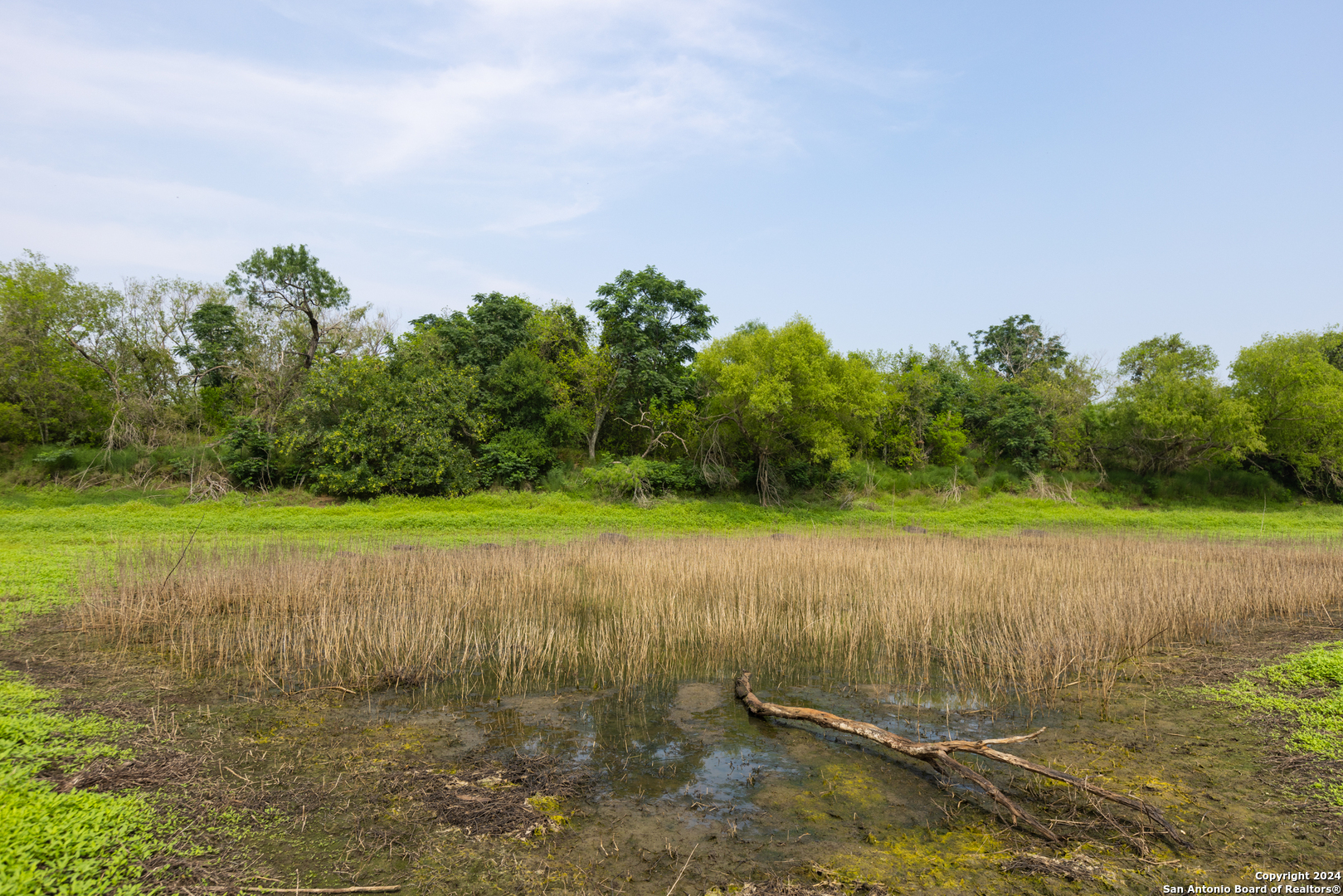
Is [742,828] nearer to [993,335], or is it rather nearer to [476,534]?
[476,534]

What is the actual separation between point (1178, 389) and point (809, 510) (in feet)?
56.9

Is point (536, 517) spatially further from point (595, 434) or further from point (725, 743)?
point (725, 743)

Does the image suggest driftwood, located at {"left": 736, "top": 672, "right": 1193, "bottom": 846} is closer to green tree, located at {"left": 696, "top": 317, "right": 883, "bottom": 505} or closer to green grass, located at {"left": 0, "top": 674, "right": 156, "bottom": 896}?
green grass, located at {"left": 0, "top": 674, "right": 156, "bottom": 896}

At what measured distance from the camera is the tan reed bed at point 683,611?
24.9 feet

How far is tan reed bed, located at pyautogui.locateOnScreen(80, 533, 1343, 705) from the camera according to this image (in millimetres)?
7586

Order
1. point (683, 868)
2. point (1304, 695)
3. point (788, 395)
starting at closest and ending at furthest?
1. point (683, 868)
2. point (1304, 695)
3. point (788, 395)

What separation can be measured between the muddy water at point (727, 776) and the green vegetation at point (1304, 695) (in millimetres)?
1928

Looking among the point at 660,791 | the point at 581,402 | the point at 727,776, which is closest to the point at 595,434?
the point at 581,402

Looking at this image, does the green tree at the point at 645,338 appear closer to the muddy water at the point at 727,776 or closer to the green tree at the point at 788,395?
the green tree at the point at 788,395

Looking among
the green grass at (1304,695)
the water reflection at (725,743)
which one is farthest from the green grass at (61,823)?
the green grass at (1304,695)

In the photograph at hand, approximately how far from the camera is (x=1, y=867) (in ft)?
11.0

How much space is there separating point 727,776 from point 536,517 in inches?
670

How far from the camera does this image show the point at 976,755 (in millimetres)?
5586

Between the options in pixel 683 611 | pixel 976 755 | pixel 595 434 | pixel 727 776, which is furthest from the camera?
pixel 595 434
